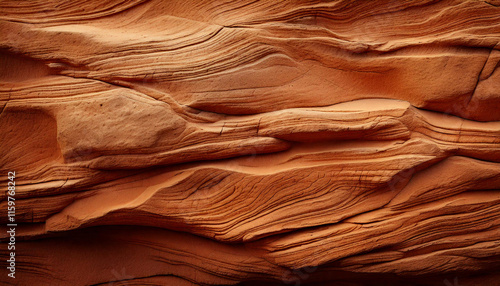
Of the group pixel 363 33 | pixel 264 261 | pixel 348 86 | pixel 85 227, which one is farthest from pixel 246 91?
pixel 85 227

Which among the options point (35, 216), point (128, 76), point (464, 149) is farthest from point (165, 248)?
point (464, 149)

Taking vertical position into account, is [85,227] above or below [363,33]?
below

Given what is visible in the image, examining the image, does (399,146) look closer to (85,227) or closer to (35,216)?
(85,227)

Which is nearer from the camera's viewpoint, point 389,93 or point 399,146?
point 399,146

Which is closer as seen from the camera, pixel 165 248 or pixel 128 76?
pixel 128 76

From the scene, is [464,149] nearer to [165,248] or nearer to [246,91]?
[246,91]

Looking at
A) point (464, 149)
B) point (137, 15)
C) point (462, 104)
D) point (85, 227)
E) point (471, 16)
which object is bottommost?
point (85, 227)
